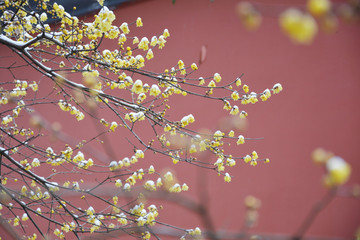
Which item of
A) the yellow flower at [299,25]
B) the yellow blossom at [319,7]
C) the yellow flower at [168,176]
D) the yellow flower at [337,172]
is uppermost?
the yellow flower at [168,176]

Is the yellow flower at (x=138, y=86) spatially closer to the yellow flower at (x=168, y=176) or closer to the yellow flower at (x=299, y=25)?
the yellow flower at (x=168, y=176)

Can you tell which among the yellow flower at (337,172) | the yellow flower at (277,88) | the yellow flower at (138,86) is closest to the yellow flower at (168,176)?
the yellow flower at (138,86)

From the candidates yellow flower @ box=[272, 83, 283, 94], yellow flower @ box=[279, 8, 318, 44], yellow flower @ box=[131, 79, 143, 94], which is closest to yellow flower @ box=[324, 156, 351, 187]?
yellow flower @ box=[279, 8, 318, 44]

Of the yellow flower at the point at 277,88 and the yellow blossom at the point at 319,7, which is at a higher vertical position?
the yellow flower at the point at 277,88

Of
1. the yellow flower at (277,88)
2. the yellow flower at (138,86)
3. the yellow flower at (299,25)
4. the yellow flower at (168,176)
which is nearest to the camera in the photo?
the yellow flower at (299,25)

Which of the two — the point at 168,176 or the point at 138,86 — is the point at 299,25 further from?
the point at 168,176

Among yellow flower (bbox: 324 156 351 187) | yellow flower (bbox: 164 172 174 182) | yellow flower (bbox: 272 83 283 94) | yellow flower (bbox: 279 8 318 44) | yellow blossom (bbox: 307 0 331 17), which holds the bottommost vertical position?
yellow flower (bbox: 324 156 351 187)

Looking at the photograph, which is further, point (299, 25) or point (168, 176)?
point (168, 176)

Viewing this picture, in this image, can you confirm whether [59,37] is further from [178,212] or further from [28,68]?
[28,68]

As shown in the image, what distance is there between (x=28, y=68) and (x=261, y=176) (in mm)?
3077

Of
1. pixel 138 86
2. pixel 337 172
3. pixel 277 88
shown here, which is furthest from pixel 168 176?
pixel 337 172

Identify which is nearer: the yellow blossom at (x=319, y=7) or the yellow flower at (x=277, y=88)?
the yellow blossom at (x=319, y=7)

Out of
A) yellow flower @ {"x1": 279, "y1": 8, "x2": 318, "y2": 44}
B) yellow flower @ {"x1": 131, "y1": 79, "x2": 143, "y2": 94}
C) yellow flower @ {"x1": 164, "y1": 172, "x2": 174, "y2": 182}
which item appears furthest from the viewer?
yellow flower @ {"x1": 164, "y1": 172, "x2": 174, "y2": 182}

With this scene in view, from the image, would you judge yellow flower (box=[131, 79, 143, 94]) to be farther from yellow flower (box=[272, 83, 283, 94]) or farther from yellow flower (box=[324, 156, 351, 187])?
yellow flower (box=[324, 156, 351, 187])
